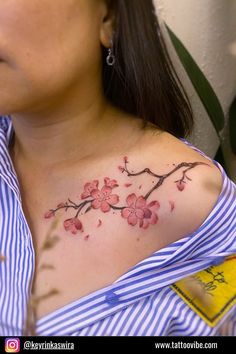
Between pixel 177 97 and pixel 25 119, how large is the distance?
0.87 ft

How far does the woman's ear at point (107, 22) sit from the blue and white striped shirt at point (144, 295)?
0.27m

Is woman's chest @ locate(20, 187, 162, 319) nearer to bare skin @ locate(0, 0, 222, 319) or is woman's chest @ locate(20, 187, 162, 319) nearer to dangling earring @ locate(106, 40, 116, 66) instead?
bare skin @ locate(0, 0, 222, 319)

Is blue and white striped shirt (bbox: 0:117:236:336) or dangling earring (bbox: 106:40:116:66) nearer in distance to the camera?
blue and white striped shirt (bbox: 0:117:236:336)

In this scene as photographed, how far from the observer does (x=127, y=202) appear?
68cm

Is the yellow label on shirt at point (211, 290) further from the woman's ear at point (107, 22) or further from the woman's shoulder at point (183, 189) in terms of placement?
the woman's ear at point (107, 22)

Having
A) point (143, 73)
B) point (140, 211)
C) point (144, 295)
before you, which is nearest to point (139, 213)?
point (140, 211)

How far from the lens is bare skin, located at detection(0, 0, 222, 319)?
0.61 meters

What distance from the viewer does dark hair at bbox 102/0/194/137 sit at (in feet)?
2.24

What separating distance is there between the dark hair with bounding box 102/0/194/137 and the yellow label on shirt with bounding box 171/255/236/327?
0.85ft

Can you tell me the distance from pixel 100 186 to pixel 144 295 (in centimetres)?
18

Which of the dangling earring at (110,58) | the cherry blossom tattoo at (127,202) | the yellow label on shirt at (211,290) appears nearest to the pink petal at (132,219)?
the cherry blossom tattoo at (127,202)

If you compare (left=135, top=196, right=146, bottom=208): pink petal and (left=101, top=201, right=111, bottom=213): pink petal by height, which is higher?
(left=135, top=196, right=146, bottom=208): pink petal

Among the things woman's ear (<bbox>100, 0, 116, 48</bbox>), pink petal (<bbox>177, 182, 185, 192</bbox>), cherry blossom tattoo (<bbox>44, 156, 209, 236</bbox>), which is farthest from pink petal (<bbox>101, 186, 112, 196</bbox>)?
woman's ear (<bbox>100, 0, 116, 48</bbox>)

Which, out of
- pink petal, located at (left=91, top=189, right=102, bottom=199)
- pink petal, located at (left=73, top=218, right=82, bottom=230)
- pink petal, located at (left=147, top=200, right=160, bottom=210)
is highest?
pink petal, located at (left=91, top=189, right=102, bottom=199)
